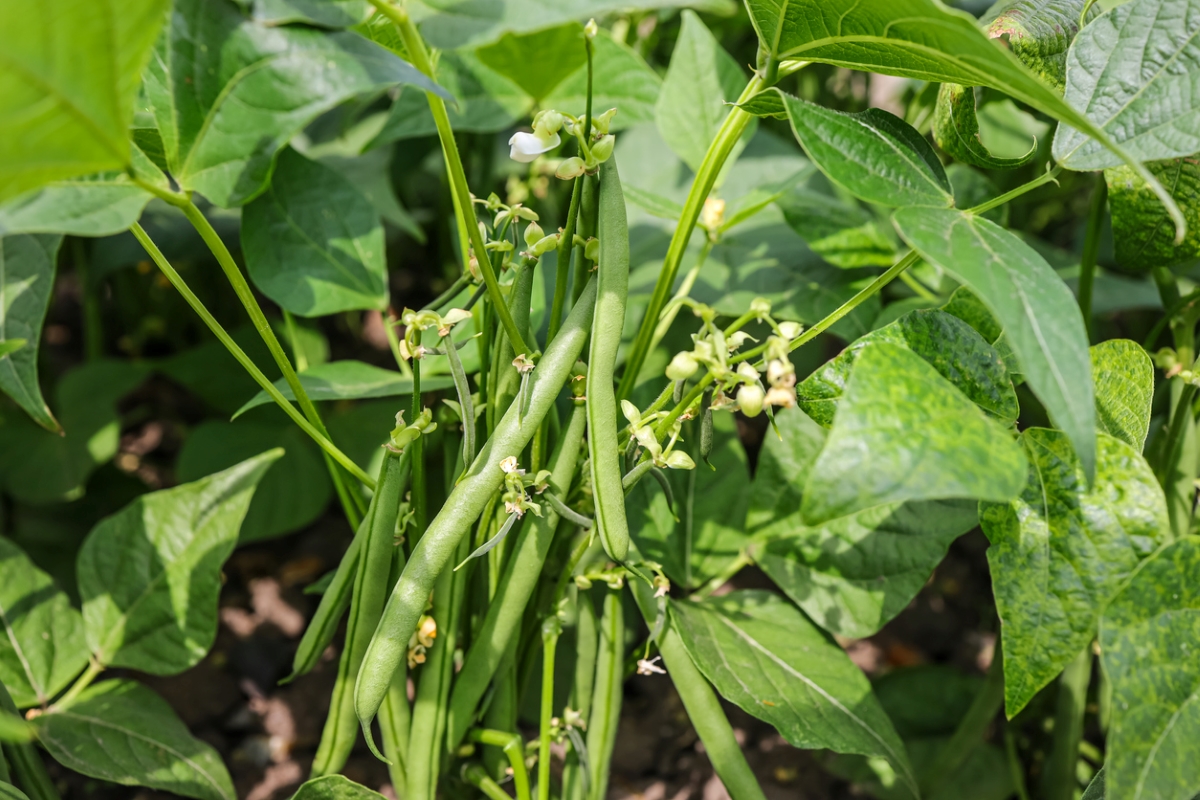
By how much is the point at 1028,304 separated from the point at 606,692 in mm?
467

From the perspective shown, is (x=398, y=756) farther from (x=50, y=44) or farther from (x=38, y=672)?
(x=50, y=44)

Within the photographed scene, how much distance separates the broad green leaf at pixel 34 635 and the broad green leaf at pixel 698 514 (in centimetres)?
55

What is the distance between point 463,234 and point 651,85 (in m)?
0.46

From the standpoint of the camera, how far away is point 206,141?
51cm

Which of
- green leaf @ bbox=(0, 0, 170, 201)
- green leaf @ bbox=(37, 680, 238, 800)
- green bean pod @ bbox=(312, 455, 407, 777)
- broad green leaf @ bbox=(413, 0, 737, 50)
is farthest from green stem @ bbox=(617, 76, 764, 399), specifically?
green leaf @ bbox=(37, 680, 238, 800)

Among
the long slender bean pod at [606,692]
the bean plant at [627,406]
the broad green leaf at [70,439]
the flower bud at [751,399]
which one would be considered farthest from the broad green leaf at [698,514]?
the broad green leaf at [70,439]

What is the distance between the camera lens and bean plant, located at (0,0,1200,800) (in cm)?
47

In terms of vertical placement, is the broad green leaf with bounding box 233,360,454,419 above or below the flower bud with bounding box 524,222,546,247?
below

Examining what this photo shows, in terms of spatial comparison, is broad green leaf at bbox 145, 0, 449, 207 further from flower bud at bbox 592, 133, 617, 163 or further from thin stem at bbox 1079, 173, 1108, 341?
thin stem at bbox 1079, 173, 1108, 341

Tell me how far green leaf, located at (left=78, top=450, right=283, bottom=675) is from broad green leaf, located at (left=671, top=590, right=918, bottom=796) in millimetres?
430

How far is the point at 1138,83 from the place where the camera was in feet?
2.00

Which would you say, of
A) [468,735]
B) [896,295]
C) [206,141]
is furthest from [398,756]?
[896,295]

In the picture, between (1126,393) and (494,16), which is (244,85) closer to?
(494,16)

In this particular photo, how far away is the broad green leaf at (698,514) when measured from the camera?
33.1 inches
